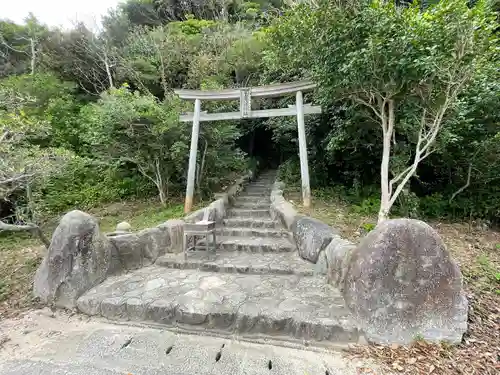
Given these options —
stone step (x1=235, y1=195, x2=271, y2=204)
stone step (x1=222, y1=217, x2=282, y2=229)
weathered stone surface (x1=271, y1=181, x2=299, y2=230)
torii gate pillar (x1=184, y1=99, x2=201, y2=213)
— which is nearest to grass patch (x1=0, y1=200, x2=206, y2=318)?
torii gate pillar (x1=184, y1=99, x2=201, y2=213)

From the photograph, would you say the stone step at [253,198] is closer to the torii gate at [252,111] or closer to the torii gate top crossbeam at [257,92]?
the torii gate at [252,111]

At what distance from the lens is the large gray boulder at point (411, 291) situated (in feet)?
8.09

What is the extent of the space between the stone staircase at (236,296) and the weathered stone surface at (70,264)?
0.60ft

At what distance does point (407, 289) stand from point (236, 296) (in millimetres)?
1854

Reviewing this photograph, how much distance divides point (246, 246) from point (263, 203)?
2506 mm

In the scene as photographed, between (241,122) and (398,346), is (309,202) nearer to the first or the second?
(398,346)

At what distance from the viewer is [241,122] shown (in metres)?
11.9

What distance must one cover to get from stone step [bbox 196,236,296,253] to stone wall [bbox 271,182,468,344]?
1.94m

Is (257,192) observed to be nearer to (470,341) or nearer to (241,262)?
(241,262)

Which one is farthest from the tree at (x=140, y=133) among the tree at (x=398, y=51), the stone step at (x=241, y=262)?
the tree at (x=398, y=51)

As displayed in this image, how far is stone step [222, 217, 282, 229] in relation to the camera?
554 centimetres

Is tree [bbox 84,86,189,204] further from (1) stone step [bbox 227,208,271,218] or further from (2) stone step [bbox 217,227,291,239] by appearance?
(2) stone step [bbox 217,227,291,239]

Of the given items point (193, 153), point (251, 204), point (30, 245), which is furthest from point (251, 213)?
point (30, 245)

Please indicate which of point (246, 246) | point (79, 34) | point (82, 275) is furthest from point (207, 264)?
point (79, 34)
